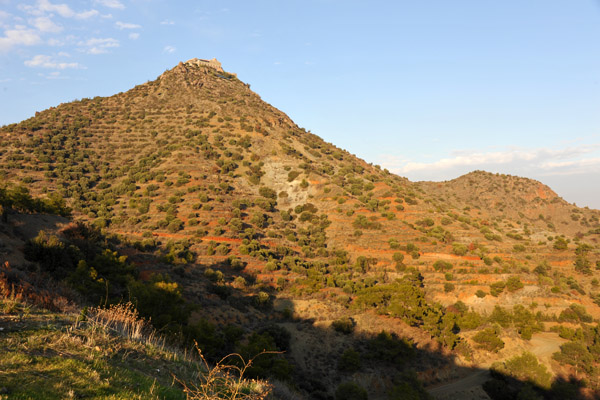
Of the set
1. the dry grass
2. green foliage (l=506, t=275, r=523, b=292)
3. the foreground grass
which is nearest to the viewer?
the foreground grass

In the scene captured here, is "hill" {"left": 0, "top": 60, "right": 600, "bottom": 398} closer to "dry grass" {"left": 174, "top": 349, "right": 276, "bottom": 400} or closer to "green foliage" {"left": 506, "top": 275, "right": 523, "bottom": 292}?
"green foliage" {"left": 506, "top": 275, "right": 523, "bottom": 292}

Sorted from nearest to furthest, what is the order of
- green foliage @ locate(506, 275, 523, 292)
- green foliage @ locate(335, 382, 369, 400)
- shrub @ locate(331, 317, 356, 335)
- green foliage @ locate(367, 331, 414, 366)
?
green foliage @ locate(335, 382, 369, 400) < green foliage @ locate(367, 331, 414, 366) < shrub @ locate(331, 317, 356, 335) < green foliage @ locate(506, 275, 523, 292)

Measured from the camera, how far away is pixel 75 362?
21.2 ft

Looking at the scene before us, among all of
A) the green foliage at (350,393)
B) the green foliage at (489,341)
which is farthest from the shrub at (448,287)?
the green foliage at (350,393)

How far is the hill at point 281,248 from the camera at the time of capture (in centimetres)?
2359

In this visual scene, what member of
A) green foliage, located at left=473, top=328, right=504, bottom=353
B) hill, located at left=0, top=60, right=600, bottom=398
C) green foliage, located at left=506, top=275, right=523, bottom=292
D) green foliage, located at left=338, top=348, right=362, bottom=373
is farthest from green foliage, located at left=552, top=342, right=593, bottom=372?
green foliage, located at left=338, top=348, right=362, bottom=373

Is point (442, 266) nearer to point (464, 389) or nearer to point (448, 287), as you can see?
point (448, 287)

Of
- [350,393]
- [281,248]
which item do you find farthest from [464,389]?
[281,248]

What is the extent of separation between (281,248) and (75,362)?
41.0 m

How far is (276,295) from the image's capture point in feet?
121

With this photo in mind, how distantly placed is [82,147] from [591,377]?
3444 inches

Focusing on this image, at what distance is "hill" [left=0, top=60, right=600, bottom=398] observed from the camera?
23.6 metres

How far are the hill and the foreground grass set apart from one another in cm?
747

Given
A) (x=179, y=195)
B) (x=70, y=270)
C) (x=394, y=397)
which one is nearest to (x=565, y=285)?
(x=394, y=397)
